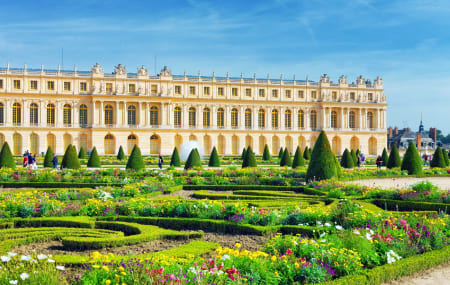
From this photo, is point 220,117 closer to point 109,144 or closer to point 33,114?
point 109,144

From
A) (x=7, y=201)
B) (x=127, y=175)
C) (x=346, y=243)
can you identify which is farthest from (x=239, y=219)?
(x=127, y=175)

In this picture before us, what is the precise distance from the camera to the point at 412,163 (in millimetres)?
19953

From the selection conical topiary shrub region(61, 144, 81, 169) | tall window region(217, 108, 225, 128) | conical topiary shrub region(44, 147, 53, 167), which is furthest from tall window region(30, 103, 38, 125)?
conical topiary shrub region(61, 144, 81, 169)

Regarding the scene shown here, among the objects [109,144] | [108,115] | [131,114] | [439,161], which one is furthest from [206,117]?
[439,161]

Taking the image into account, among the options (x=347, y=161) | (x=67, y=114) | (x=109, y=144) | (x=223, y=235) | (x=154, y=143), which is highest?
(x=67, y=114)

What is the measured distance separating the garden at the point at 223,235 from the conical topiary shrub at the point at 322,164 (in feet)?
0.17

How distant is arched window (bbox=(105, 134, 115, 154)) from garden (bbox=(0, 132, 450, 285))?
103ft

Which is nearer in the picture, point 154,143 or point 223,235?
point 223,235

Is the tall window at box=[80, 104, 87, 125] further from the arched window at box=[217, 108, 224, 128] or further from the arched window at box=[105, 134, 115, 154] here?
the arched window at box=[217, 108, 224, 128]

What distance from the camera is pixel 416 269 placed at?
19.2 feet

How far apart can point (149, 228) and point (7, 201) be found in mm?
3648

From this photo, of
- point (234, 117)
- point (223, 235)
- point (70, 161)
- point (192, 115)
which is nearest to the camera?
point (223, 235)

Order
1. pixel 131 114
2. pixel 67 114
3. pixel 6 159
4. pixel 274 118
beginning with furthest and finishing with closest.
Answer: pixel 274 118 → pixel 131 114 → pixel 67 114 → pixel 6 159

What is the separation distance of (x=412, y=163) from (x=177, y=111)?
32695 millimetres
